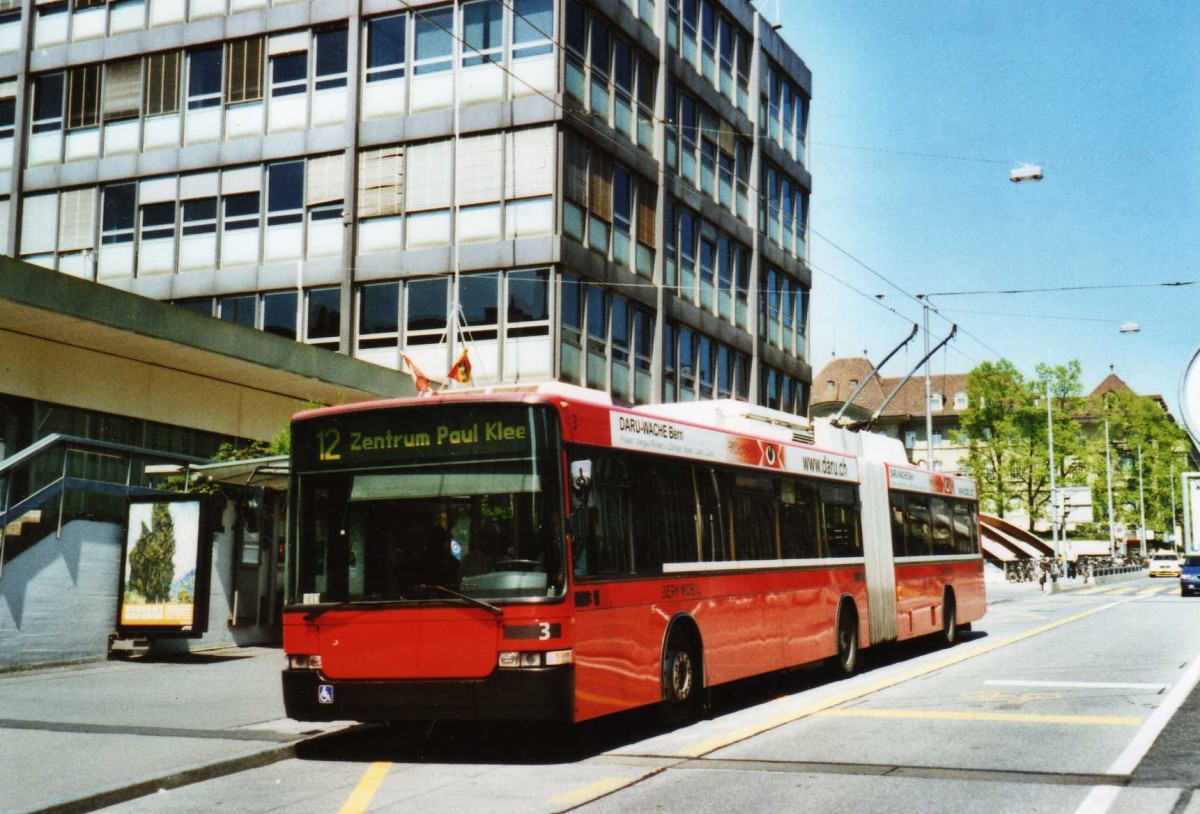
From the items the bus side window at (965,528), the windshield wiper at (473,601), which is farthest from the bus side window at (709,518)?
the bus side window at (965,528)

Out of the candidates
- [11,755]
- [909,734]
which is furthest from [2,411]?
[909,734]

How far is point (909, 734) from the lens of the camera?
10289 mm

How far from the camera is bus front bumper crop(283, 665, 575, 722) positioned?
9297 mm

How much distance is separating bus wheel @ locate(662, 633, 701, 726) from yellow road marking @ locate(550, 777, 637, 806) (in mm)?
2654

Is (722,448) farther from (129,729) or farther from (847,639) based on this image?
(129,729)

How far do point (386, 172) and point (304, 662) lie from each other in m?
20.5

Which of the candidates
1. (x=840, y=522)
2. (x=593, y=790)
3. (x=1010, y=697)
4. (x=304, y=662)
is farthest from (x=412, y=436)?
(x=840, y=522)

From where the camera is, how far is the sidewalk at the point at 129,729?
8297 millimetres

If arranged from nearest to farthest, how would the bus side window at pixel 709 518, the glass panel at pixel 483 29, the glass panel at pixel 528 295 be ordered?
the bus side window at pixel 709 518
the glass panel at pixel 528 295
the glass panel at pixel 483 29

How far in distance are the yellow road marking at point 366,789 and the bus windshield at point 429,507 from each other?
48.8 inches

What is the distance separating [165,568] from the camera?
17.0 meters

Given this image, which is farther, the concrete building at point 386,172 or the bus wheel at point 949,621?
the concrete building at point 386,172

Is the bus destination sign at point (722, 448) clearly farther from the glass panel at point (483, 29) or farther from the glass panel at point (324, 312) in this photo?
the glass panel at point (324, 312)

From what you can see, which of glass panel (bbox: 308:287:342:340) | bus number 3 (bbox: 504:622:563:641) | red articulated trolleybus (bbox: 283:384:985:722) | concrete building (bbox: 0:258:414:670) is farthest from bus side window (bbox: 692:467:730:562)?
glass panel (bbox: 308:287:342:340)
